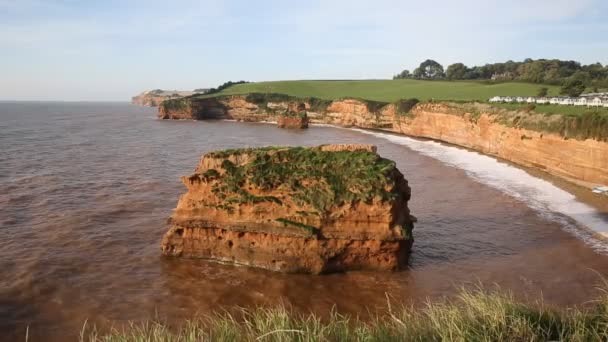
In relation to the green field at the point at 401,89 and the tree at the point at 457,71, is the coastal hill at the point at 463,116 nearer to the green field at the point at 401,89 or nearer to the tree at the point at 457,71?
the green field at the point at 401,89

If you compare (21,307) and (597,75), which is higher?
(597,75)

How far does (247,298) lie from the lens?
14.4 meters

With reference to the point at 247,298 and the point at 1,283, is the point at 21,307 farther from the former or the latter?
the point at 247,298

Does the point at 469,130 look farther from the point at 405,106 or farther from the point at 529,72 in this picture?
the point at 529,72

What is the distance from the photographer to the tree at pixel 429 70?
522ft

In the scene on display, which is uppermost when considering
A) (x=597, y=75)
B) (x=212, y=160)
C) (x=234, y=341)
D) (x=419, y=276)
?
(x=597, y=75)

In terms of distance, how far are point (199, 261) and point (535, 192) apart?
22.1 meters

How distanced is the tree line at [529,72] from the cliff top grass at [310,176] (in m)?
56.7

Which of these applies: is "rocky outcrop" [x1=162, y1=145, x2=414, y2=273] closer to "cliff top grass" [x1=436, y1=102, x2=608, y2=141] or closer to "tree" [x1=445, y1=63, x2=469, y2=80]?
"cliff top grass" [x1=436, y1=102, x2=608, y2=141]

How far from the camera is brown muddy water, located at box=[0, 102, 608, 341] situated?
14.2m

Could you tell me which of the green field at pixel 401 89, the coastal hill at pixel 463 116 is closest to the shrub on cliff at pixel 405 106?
the coastal hill at pixel 463 116

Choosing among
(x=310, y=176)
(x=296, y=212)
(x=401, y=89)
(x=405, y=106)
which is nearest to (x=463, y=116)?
(x=405, y=106)

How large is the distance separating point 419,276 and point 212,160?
9060mm

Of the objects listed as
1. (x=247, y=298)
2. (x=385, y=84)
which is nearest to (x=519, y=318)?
(x=247, y=298)
